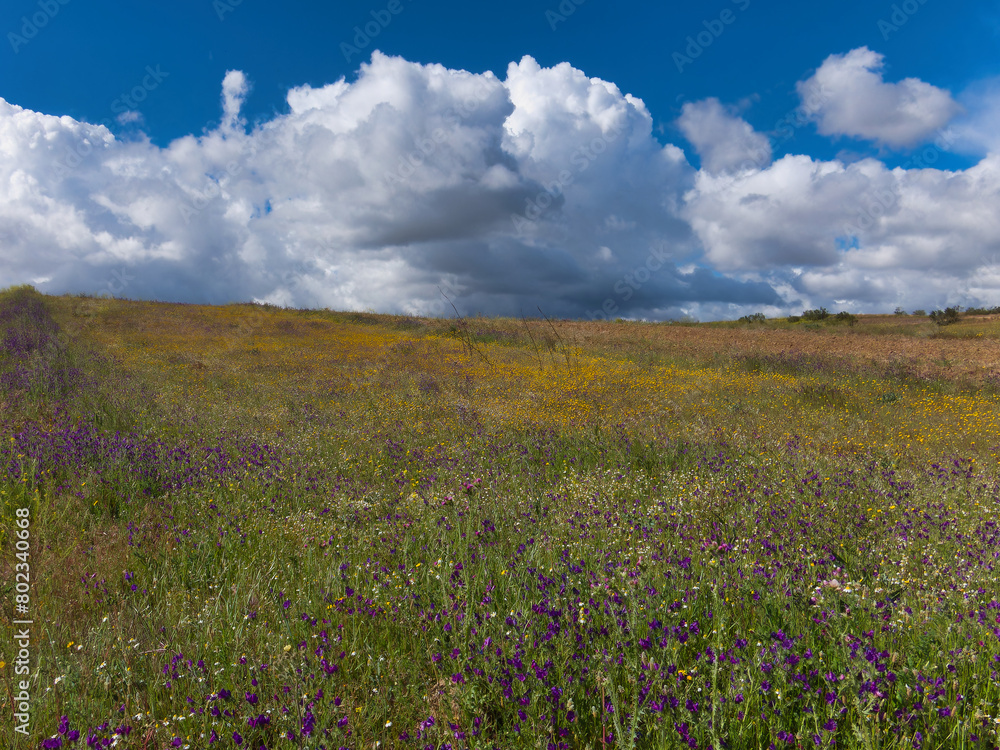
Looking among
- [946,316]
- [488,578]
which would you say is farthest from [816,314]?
[488,578]

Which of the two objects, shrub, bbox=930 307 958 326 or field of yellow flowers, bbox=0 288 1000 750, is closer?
field of yellow flowers, bbox=0 288 1000 750

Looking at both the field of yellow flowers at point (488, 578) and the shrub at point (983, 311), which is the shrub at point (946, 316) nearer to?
the shrub at point (983, 311)

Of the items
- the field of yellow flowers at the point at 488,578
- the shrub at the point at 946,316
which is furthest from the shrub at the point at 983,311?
the field of yellow flowers at the point at 488,578

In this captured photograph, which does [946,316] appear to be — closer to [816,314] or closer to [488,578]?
[816,314]

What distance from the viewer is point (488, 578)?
3178 mm

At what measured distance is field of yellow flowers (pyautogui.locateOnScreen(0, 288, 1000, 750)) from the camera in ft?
6.73

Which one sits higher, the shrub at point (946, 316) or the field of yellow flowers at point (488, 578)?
the shrub at point (946, 316)

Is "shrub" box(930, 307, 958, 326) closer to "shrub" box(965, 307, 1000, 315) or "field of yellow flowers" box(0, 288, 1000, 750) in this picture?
"shrub" box(965, 307, 1000, 315)

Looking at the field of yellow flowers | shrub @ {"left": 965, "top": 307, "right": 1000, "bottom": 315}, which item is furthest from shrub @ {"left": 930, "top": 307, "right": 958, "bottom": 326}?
the field of yellow flowers

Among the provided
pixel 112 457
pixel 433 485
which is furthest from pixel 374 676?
pixel 112 457

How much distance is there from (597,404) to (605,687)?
8.62m

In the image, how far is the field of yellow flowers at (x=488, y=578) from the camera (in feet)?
6.73

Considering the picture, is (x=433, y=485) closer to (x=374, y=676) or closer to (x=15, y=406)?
(x=374, y=676)

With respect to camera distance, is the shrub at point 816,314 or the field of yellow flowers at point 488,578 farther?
the shrub at point 816,314
